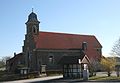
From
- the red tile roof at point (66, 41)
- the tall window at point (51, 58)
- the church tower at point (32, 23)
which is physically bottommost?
the tall window at point (51, 58)

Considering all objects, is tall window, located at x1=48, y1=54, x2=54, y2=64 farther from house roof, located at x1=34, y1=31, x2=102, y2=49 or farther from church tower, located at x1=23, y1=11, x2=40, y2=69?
church tower, located at x1=23, y1=11, x2=40, y2=69

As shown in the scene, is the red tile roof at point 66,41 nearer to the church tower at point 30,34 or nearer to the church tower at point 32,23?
the church tower at point 30,34

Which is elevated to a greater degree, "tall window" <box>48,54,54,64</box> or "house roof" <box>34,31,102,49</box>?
"house roof" <box>34,31,102,49</box>

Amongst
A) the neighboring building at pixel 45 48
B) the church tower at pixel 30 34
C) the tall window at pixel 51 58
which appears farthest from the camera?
the tall window at pixel 51 58

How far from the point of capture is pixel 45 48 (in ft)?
227

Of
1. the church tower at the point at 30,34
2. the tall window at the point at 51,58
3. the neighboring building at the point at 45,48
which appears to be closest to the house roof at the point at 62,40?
the neighboring building at the point at 45,48

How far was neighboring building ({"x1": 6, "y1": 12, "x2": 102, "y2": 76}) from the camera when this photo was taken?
68750 millimetres

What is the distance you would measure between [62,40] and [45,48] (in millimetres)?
7277

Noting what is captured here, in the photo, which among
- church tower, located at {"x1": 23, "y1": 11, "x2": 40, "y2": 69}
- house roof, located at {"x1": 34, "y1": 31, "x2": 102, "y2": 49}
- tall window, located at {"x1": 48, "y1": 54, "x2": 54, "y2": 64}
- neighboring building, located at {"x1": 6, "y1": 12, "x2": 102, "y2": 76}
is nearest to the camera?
neighboring building, located at {"x1": 6, "y1": 12, "x2": 102, "y2": 76}

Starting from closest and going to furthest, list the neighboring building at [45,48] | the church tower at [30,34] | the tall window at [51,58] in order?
1. the neighboring building at [45,48]
2. the church tower at [30,34]
3. the tall window at [51,58]

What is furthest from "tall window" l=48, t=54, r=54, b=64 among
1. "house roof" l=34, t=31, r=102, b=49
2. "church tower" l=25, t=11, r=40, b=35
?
"church tower" l=25, t=11, r=40, b=35

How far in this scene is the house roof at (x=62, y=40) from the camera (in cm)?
7044

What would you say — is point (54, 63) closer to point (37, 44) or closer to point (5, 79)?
point (37, 44)

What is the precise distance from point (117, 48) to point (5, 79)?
21.4 metres
